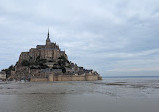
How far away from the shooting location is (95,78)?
84.7 meters

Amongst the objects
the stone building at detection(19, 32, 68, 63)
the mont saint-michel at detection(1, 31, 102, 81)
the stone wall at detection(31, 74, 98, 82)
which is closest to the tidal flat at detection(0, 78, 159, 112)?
the stone wall at detection(31, 74, 98, 82)

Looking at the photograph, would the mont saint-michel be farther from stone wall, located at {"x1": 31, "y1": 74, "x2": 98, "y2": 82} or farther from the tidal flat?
the tidal flat

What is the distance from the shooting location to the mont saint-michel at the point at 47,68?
72.9 m

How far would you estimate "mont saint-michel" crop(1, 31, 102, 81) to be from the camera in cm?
7289

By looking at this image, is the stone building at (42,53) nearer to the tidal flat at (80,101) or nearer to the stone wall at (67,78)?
the stone wall at (67,78)

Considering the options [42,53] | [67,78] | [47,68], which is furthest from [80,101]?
[42,53]

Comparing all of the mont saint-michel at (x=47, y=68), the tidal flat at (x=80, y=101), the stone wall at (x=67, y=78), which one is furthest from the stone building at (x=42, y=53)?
the tidal flat at (x=80, y=101)

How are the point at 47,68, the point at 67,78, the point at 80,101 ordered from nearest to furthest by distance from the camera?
the point at 80,101 < the point at 67,78 < the point at 47,68

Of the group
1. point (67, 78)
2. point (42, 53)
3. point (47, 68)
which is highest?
point (42, 53)

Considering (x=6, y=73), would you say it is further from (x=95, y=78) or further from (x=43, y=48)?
(x=95, y=78)

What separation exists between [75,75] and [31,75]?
17.8m

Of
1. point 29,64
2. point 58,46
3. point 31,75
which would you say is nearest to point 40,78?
point 31,75

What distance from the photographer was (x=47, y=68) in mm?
79188

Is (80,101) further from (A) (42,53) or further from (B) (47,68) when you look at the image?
(A) (42,53)
